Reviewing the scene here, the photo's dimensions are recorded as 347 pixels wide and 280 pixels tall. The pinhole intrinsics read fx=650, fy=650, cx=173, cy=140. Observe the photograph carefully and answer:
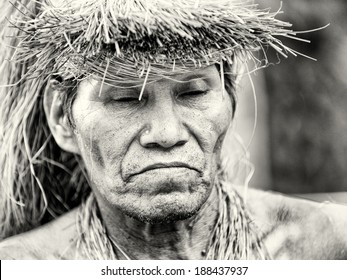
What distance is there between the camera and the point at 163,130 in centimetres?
168

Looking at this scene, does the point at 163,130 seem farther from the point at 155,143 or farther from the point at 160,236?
the point at 160,236

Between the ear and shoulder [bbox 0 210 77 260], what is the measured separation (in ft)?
0.90

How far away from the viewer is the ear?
77.3 inches

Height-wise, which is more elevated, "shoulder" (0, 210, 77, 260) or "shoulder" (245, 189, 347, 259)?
"shoulder" (245, 189, 347, 259)

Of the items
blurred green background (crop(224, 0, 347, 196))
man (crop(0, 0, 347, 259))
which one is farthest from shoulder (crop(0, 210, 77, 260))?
blurred green background (crop(224, 0, 347, 196))

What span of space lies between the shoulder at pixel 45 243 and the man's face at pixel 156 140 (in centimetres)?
30

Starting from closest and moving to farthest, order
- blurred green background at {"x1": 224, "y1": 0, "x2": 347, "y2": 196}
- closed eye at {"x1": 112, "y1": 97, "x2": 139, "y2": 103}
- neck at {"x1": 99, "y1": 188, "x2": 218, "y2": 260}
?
closed eye at {"x1": 112, "y1": 97, "x2": 139, "y2": 103}
neck at {"x1": 99, "y1": 188, "x2": 218, "y2": 260}
blurred green background at {"x1": 224, "y1": 0, "x2": 347, "y2": 196}

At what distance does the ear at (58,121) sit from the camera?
1.96 m

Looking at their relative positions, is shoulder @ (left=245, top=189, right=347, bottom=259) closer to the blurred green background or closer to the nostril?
the nostril

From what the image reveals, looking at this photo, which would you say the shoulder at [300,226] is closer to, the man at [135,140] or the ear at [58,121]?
the man at [135,140]

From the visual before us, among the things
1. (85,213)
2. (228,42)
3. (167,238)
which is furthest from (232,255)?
(228,42)

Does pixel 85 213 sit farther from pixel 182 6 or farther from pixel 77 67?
pixel 182 6

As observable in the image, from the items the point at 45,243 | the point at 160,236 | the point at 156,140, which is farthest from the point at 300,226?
the point at 45,243

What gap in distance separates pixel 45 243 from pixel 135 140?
1.77 ft
